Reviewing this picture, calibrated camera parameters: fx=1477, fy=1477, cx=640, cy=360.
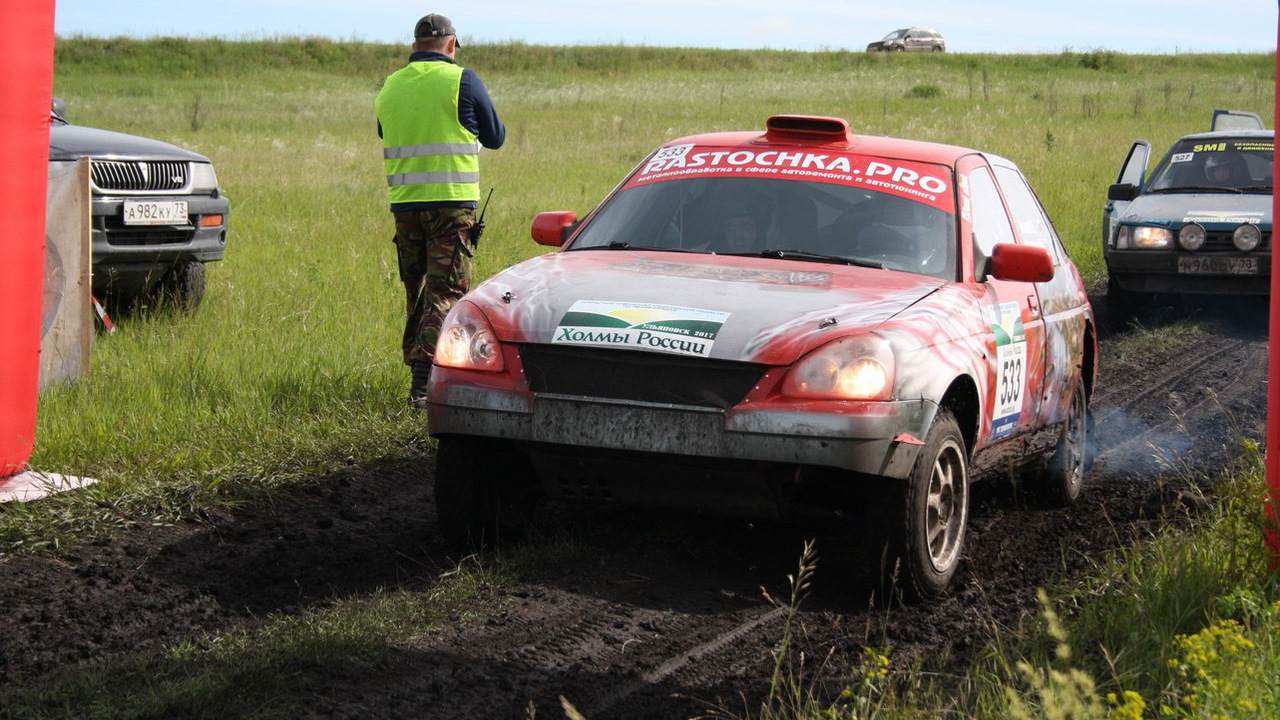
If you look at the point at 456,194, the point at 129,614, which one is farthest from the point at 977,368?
the point at 456,194

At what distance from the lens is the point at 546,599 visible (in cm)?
471

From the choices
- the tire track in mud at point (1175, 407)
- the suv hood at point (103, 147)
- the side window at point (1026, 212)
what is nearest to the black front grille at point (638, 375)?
the side window at point (1026, 212)

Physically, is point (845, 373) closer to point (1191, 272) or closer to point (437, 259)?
point (437, 259)

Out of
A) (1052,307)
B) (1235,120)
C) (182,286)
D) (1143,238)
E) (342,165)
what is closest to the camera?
(1052,307)

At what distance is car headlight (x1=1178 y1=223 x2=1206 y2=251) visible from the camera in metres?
11.9

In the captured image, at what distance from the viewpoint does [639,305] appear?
4.79 meters

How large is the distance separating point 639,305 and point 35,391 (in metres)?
2.80

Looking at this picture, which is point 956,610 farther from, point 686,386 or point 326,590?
point 326,590

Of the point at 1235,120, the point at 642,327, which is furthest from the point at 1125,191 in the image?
the point at 642,327

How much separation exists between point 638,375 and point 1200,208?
9031 mm

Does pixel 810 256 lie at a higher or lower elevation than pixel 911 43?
lower

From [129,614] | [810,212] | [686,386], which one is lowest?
[129,614]

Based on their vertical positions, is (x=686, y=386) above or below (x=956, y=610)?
above

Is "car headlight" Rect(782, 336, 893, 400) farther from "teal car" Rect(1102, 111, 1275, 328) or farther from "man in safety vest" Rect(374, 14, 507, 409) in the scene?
"teal car" Rect(1102, 111, 1275, 328)
